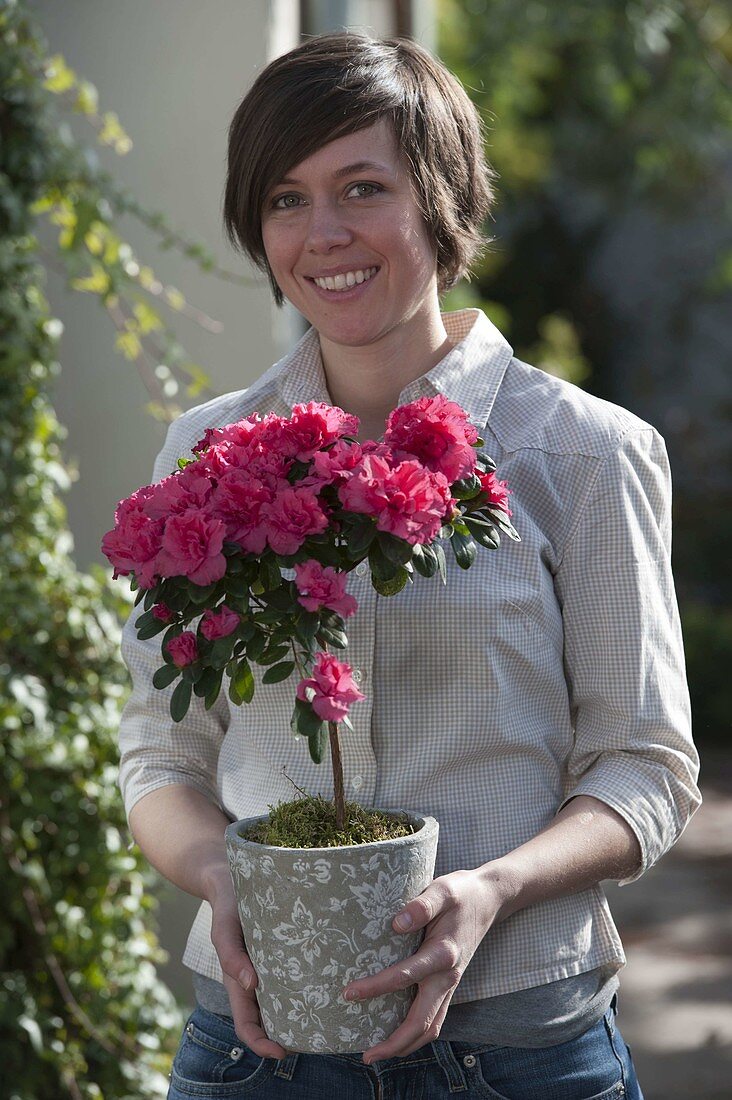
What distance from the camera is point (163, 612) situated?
122 cm

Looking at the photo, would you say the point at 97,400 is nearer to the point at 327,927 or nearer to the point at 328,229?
the point at 328,229

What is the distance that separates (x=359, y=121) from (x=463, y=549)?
20.6 inches

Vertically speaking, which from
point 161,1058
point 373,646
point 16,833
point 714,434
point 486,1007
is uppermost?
point 373,646

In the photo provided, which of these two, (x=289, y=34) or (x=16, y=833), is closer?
(x=16, y=833)

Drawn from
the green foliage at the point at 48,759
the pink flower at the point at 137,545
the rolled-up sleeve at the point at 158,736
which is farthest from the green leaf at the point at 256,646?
the green foliage at the point at 48,759

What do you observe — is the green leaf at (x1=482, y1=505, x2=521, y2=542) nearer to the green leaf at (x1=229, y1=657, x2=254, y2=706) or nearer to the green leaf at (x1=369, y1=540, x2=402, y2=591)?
the green leaf at (x1=369, y1=540, x2=402, y2=591)

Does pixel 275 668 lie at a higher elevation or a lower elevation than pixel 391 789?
higher

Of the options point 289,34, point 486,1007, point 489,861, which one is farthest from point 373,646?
point 289,34

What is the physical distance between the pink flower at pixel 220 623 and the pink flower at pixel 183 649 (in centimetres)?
2

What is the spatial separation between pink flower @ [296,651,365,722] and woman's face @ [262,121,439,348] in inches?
19.1

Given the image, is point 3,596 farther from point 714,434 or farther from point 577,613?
point 714,434

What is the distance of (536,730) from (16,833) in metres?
1.37

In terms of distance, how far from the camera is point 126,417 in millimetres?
2953

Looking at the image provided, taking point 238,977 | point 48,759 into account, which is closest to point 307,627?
point 238,977
